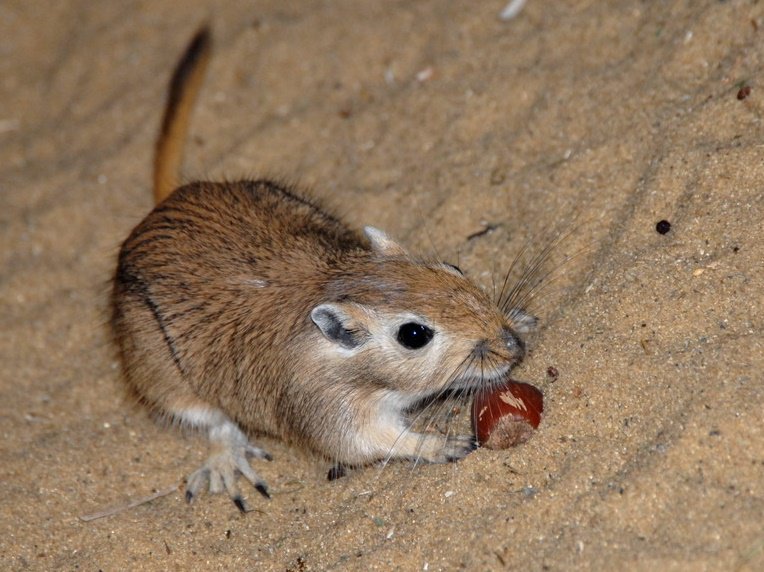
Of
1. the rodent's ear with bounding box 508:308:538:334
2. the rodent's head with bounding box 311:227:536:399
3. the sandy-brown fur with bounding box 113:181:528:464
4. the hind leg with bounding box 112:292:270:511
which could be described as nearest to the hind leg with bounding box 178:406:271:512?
the hind leg with bounding box 112:292:270:511

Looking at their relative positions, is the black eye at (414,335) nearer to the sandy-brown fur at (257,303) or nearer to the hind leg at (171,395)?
the sandy-brown fur at (257,303)

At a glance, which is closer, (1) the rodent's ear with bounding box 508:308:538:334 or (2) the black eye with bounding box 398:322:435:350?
(2) the black eye with bounding box 398:322:435:350

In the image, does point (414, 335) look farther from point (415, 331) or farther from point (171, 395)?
point (171, 395)

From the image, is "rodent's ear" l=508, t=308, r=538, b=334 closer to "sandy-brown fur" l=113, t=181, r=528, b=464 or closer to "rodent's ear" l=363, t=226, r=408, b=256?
"sandy-brown fur" l=113, t=181, r=528, b=464

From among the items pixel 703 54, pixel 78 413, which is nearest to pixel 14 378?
pixel 78 413

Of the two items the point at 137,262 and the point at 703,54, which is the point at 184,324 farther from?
the point at 703,54

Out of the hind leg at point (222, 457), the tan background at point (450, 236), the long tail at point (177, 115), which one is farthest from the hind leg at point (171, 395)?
the long tail at point (177, 115)
